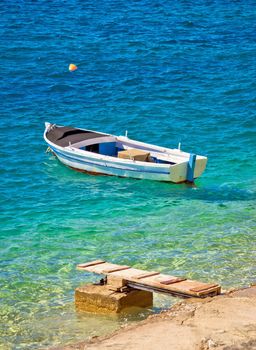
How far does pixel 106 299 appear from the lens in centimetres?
1775

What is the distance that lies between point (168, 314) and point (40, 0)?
4289 cm

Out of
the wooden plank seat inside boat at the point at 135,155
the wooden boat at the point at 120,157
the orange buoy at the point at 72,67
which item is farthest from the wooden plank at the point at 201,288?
the orange buoy at the point at 72,67

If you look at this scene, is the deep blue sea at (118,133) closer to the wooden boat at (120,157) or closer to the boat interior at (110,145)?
the wooden boat at (120,157)

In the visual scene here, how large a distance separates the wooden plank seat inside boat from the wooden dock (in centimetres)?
1045

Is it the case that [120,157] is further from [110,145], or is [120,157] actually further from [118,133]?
[118,133]

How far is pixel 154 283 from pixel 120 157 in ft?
39.8

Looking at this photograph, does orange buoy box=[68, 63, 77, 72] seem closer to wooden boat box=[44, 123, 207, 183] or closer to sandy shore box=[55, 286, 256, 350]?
wooden boat box=[44, 123, 207, 183]

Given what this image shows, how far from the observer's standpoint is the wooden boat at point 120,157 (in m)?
27.6

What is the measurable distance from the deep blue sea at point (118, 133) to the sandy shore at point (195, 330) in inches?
59.0

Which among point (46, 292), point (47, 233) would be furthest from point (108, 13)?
point (46, 292)

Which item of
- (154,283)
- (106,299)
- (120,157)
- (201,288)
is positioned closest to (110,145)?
(120,157)

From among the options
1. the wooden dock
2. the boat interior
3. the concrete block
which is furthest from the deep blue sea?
the boat interior

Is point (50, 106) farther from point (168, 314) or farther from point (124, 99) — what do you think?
point (168, 314)

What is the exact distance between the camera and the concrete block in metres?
17.7
